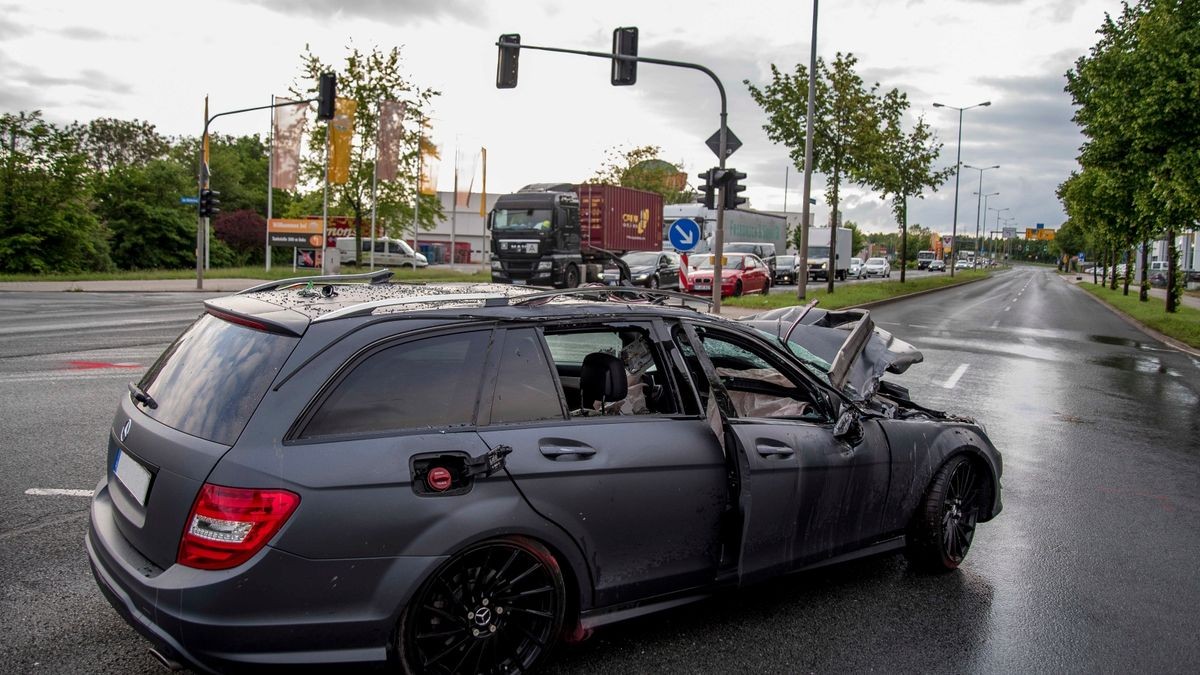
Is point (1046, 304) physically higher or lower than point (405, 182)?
lower

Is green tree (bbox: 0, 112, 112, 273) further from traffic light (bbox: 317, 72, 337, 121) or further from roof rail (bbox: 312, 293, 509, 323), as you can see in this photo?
roof rail (bbox: 312, 293, 509, 323)

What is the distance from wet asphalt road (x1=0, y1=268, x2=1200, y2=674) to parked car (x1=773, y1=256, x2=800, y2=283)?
35.4 metres

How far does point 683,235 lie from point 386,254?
1394 inches

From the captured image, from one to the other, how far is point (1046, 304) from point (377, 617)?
3899 cm

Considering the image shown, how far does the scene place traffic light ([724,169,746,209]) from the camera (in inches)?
750

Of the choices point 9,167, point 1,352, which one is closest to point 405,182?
point 9,167

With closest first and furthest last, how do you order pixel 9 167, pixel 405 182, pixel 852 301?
pixel 852 301 < pixel 9 167 < pixel 405 182

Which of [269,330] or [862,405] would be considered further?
[862,405]

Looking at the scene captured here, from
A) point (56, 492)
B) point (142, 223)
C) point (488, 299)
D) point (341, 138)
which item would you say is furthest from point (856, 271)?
point (488, 299)

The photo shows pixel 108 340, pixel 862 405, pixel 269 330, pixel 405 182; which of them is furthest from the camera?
pixel 405 182

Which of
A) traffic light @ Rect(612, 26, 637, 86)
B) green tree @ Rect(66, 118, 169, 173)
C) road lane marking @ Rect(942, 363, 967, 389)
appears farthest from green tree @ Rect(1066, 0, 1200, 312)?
green tree @ Rect(66, 118, 169, 173)

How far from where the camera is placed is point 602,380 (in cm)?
369

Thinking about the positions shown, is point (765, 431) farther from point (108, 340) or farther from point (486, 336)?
point (108, 340)

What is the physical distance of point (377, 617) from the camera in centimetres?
290
